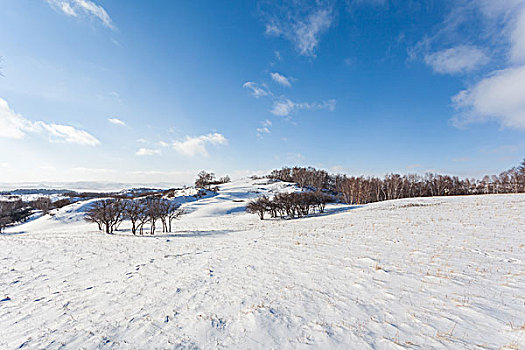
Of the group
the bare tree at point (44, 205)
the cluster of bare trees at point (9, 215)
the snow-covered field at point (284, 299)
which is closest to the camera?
the snow-covered field at point (284, 299)

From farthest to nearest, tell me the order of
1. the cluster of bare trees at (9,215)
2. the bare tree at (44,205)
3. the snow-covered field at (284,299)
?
the bare tree at (44,205)
the cluster of bare trees at (9,215)
the snow-covered field at (284,299)

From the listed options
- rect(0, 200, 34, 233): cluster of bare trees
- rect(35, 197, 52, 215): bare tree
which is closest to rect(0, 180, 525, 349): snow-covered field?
rect(0, 200, 34, 233): cluster of bare trees

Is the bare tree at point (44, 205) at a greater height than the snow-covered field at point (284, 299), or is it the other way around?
the snow-covered field at point (284, 299)

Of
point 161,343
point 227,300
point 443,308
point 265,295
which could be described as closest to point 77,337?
point 161,343

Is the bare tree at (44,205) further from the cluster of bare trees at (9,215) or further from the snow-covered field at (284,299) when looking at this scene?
the snow-covered field at (284,299)

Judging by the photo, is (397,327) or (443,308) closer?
(397,327)

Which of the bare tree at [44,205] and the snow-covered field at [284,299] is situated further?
the bare tree at [44,205]

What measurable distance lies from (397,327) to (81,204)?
79.4 meters

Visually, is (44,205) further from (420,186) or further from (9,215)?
(420,186)

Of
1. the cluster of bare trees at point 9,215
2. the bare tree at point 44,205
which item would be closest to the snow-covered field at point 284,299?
the cluster of bare trees at point 9,215

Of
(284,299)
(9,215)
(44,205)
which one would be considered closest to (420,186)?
(284,299)

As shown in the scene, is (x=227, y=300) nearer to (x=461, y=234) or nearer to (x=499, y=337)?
(x=499, y=337)

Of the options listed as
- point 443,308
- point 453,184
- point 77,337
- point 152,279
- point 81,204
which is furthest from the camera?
point 453,184

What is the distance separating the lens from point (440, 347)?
3.78 meters
